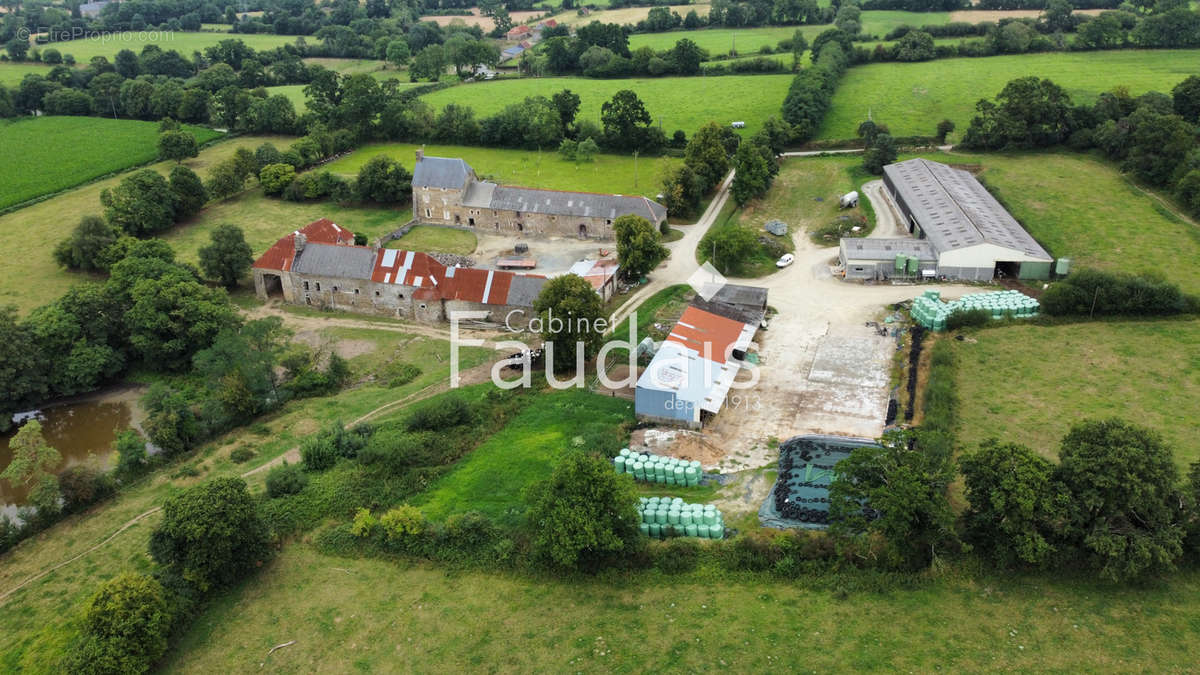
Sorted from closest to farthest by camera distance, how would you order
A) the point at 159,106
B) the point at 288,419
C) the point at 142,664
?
the point at 142,664 → the point at 288,419 → the point at 159,106

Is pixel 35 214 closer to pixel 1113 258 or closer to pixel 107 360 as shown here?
pixel 107 360

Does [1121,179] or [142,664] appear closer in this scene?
[142,664]

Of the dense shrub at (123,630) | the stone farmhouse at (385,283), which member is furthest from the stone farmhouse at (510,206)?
the dense shrub at (123,630)

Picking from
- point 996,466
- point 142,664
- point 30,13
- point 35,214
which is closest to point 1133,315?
point 996,466

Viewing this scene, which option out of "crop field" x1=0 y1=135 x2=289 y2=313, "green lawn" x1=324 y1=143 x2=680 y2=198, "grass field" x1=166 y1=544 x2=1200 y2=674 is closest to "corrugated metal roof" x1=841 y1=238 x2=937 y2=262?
"green lawn" x1=324 y1=143 x2=680 y2=198

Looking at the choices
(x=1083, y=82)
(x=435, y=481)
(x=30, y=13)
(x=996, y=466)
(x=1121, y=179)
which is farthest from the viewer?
(x=30, y=13)

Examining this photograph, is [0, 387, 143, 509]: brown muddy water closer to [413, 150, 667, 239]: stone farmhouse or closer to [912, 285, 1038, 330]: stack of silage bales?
[413, 150, 667, 239]: stone farmhouse
